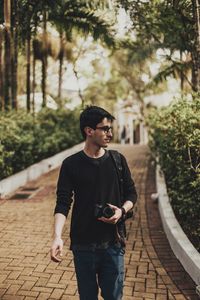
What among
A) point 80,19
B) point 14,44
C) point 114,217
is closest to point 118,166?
point 114,217

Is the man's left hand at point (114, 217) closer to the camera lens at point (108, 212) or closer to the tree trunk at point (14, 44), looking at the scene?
the camera lens at point (108, 212)

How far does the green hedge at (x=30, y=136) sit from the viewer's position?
34.0ft

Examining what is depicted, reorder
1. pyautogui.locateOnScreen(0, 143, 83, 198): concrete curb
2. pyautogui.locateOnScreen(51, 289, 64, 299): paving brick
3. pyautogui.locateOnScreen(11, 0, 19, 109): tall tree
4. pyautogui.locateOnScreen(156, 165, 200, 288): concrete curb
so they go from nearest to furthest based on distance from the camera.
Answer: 1. pyautogui.locateOnScreen(51, 289, 64, 299): paving brick
2. pyautogui.locateOnScreen(156, 165, 200, 288): concrete curb
3. pyautogui.locateOnScreen(0, 143, 83, 198): concrete curb
4. pyautogui.locateOnScreen(11, 0, 19, 109): tall tree

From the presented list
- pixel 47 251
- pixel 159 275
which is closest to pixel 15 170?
pixel 47 251

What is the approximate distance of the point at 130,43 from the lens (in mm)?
17172

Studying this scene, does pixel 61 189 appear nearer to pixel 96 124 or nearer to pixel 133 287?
pixel 96 124

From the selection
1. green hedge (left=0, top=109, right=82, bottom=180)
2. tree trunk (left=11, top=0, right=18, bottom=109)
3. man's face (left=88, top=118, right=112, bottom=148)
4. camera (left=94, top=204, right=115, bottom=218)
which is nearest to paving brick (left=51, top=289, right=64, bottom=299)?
camera (left=94, top=204, right=115, bottom=218)

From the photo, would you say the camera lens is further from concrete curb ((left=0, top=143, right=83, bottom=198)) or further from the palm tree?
the palm tree

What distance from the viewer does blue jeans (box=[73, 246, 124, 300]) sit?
307cm

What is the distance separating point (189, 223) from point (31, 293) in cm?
289

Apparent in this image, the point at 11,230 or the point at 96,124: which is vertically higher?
the point at 96,124

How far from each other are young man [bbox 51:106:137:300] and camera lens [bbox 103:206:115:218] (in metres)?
0.08

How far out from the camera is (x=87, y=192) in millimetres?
3074

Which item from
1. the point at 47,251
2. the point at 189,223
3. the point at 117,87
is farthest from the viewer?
the point at 117,87
